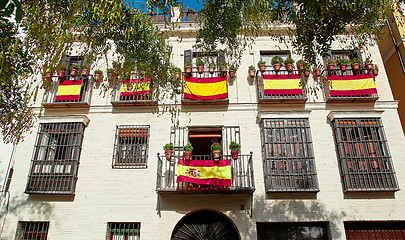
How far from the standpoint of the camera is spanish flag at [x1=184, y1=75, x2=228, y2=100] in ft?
42.4

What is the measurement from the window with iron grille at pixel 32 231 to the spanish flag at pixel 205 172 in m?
5.50

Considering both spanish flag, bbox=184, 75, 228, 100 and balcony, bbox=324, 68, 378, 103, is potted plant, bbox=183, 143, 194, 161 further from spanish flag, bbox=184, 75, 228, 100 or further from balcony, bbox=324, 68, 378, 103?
balcony, bbox=324, 68, 378, 103

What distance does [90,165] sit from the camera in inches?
485

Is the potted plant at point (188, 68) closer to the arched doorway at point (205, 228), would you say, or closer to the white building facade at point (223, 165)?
the white building facade at point (223, 165)

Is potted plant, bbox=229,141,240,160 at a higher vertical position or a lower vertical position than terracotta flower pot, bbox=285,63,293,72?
lower

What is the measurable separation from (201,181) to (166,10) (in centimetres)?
603

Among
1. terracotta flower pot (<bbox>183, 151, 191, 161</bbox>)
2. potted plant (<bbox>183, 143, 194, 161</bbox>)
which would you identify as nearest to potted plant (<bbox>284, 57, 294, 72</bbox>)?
potted plant (<bbox>183, 143, 194, 161</bbox>)

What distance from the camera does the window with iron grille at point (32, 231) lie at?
11453mm

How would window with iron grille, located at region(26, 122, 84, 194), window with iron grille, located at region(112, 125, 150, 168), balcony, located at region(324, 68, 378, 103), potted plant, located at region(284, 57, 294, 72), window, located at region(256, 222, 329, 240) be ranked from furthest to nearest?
potted plant, located at region(284, 57, 294, 72) → balcony, located at region(324, 68, 378, 103) → window with iron grille, located at region(112, 125, 150, 168) → window with iron grille, located at region(26, 122, 84, 194) → window, located at region(256, 222, 329, 240)

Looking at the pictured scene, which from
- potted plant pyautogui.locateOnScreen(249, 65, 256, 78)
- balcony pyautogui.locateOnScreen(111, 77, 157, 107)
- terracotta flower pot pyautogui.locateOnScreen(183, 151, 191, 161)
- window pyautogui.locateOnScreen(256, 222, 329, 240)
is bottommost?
window pyautogui.locateOnScreen(256, 222, 329, 240)

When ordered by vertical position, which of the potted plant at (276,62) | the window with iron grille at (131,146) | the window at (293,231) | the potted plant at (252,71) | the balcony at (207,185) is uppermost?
the potted plant at (276,62)

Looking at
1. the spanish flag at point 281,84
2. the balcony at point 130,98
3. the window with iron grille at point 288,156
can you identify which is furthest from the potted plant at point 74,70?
the window with iron grille at point 288,156

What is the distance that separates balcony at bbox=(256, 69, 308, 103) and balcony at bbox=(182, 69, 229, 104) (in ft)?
5.07

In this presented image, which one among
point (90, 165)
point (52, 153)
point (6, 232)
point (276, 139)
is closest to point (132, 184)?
point (90, 165)
